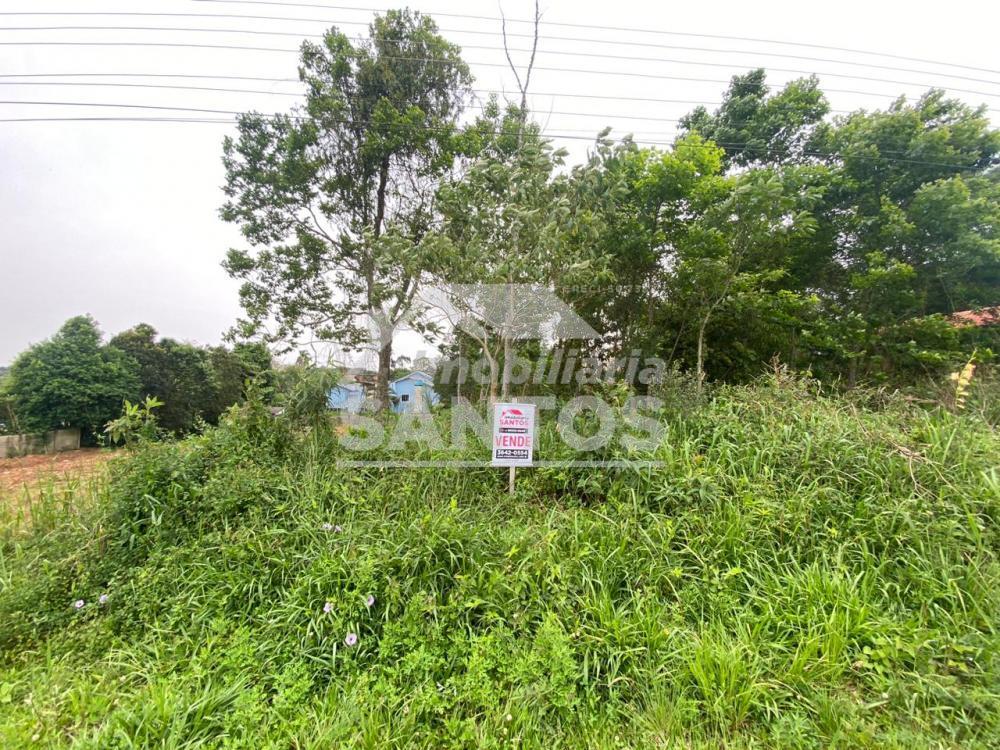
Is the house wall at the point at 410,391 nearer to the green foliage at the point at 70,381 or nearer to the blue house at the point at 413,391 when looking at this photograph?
the blue house at the point at 413,391

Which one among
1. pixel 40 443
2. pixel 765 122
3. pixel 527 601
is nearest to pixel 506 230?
pixel 527 601

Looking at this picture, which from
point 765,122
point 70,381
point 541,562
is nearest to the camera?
point 541,562

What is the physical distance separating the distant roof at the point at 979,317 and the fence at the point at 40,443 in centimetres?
1715

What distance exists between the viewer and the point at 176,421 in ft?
28.6

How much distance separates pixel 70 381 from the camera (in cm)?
733

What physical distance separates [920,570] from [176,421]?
12.8m

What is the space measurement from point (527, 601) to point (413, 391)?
319 centimetres

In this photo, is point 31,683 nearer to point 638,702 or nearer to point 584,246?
point 638,702

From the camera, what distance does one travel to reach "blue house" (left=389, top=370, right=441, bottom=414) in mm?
3999

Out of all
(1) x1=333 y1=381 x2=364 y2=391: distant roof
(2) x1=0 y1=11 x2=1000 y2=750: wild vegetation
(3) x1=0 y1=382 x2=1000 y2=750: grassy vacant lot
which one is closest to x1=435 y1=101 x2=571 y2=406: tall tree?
(2) x1=0 y1=11 x2=1000 y2=750: wild vegetation

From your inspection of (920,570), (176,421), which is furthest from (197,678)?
(176,421)

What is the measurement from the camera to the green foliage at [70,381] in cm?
723

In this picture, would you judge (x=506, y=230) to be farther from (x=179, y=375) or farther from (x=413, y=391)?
(x=179, y=375)

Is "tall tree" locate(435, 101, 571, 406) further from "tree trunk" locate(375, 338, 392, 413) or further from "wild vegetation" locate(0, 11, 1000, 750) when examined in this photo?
"tree trunk" locate(375, 338, 392, 413)
